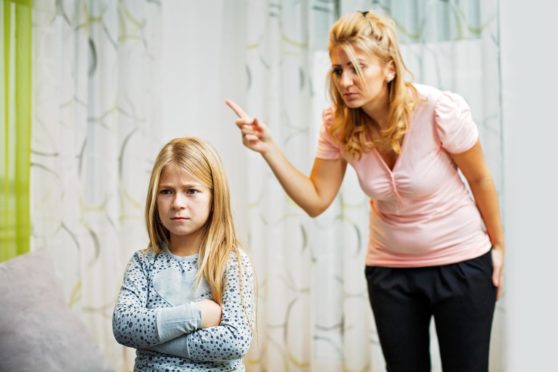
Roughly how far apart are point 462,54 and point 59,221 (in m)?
1.96

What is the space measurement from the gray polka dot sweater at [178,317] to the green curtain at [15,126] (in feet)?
4.33

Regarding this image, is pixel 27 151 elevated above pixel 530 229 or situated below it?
above

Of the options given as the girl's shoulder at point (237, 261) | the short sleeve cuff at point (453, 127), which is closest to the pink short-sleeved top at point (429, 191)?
the short sleeve cuff at point (453, 127)

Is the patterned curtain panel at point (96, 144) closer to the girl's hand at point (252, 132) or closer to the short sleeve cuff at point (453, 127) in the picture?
the girl's hand at point (252, 132)

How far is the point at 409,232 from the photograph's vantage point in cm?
161

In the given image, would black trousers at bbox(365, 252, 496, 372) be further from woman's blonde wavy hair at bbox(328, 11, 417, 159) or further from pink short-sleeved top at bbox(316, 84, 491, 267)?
woman's blonde wavy hair at bbox(328, 11, 417, 159)

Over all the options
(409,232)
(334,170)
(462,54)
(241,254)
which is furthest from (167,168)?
(462,54)

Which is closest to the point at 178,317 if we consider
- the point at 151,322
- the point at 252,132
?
the point at 151,322

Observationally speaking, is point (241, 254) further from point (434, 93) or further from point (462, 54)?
point (462, 54)

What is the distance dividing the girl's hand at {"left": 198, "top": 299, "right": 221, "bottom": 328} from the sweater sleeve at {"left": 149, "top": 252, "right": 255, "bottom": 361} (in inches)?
0.5

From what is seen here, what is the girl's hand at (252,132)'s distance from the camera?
160 cm

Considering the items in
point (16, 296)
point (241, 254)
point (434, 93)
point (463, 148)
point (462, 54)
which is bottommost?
point (16, 296)

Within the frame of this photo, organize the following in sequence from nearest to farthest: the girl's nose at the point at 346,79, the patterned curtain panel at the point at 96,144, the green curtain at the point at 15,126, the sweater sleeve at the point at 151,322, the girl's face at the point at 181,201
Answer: the sweater sleeve at the point at 151,322, the girl's face at the point at 181,201, the girl's nose at the point at 346,79, the green curtain at the point at 15,126, the patterned curtain panel at the point at 96,144

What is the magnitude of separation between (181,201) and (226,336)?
0.33 metres
